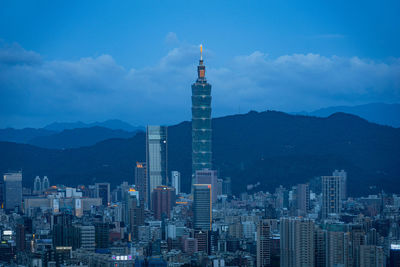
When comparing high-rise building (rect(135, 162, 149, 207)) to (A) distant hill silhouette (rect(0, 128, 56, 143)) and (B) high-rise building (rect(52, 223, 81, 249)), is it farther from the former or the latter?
(B) high-rise building (rect(52, 223, 81, 249))

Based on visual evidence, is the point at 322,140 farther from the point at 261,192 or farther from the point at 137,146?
the point at 137,146

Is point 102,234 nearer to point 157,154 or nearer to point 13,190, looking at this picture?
point 13,190

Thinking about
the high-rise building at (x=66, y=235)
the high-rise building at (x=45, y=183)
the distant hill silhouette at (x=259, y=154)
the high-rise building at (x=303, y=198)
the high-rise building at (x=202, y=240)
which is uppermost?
the distant hill silhouette at (x=259, y=154)

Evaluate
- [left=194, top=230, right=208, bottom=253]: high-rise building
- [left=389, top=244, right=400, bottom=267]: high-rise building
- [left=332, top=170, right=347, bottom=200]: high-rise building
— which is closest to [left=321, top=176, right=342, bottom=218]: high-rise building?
[left=332, top=170, right=347, bottom=200]: high-rise building

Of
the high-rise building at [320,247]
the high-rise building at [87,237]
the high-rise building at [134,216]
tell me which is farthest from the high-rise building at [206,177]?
the high-rise building at [320,247]

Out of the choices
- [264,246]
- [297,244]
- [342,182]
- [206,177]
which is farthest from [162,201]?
[297,244]

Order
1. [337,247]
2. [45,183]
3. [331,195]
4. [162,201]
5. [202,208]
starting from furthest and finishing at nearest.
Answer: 1. [45,183]
2. [162,201]
3. [331,195]
4. [202,208]
5. [337,247]

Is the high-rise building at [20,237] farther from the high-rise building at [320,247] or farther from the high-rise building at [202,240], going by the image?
the high-rise building at [320,247]
